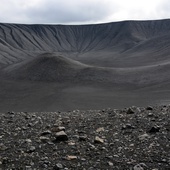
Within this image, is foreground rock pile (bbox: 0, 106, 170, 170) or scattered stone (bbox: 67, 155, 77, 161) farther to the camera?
scattered stone (bbox: 67, 155, 77, 161)

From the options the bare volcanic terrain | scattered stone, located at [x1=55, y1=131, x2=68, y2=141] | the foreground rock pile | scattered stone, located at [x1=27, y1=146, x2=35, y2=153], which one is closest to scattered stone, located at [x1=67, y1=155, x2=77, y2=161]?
the foreground rock pile

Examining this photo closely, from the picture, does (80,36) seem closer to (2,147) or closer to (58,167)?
(2,147)

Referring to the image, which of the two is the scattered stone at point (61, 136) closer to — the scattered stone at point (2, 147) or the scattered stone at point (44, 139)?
the scattered stone at point (44, 139)

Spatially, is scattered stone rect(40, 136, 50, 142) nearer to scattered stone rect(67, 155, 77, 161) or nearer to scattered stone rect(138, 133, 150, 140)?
scattered stone rect(67, 155, 77, 161)

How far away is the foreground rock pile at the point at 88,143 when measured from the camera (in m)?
6.92

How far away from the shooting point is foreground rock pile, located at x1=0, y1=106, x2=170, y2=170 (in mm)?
6922

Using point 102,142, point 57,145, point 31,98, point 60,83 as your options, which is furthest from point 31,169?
point 60,83

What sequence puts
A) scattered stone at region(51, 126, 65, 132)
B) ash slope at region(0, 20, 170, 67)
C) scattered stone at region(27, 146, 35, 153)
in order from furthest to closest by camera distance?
ash slope at region(0, 20, 170, 67) → scattered stone at region(51, 126, 65, 132) → scattered stone at region(27, 146, 35, 153)

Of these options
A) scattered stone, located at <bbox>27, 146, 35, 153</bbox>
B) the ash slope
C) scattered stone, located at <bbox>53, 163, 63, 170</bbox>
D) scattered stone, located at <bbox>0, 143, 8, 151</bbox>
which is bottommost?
scattered stone, located at <bbox>0, 143, 8, 151</bbox>

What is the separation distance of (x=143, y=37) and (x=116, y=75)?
296ft

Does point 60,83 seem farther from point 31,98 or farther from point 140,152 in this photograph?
point 140,152

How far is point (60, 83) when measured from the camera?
42469 millimetres

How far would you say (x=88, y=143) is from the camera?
26.5 ft

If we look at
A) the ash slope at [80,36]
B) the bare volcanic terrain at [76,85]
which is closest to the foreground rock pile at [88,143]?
the bare volcanic terrain at [76,85]
